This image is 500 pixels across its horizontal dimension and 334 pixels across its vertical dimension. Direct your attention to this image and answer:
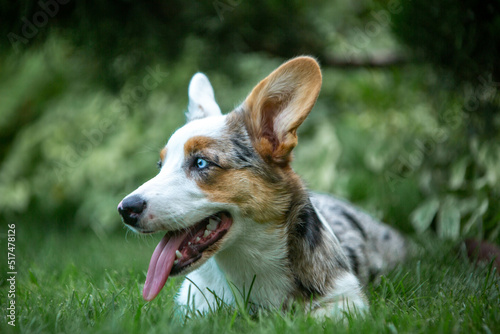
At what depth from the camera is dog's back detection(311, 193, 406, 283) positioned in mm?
3172

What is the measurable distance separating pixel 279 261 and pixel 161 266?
0.61 metres

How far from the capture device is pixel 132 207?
221 cm

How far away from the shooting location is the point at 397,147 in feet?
17.0

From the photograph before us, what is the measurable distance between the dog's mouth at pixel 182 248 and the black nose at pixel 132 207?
0.79 feet

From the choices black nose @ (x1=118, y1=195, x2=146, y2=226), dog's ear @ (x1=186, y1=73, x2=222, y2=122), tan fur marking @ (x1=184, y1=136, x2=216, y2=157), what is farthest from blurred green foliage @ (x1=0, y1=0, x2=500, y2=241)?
black nose @ (x1=118, y1=195, x2=146, y2=226)

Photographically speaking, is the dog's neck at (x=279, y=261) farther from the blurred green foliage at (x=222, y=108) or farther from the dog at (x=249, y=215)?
the blurred green foliage at (x=222, y=108)

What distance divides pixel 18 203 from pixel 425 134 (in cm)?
507

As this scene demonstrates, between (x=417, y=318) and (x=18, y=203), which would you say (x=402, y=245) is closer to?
(x=417, y=318)

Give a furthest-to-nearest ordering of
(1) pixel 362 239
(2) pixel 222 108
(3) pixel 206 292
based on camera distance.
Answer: (2) pixel 222 108 < (1) pixel 362 239 < (3) pixel 206 292

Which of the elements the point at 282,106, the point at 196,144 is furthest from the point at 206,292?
the point at 282,106

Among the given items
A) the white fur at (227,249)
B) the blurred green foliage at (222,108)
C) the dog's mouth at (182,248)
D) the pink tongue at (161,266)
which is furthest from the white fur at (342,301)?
the blurred green foliage at (222,108)

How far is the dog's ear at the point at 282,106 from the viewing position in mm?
2484

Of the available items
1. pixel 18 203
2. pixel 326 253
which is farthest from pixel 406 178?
pixel 18 203

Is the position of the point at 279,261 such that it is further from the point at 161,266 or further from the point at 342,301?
the point at 161,266
